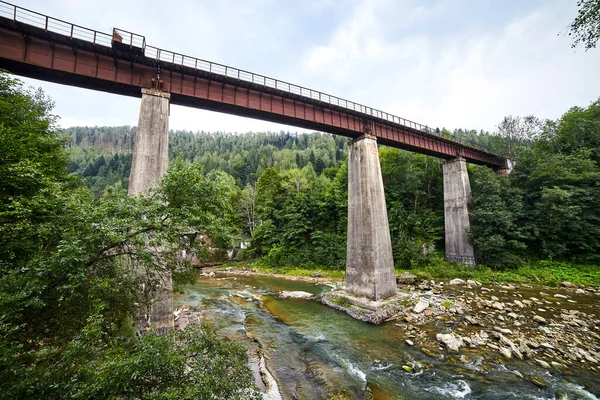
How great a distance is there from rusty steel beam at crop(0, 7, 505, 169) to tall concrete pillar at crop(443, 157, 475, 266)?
9080mm

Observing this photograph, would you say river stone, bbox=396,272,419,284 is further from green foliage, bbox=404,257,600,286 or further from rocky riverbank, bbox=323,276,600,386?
rocky riverbank, bbox=323,276,600,386

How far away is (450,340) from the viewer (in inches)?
400

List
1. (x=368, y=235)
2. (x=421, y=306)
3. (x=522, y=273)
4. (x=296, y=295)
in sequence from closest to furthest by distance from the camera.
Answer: (x=421, y=306) < (x=368, y=235) < (x=296, y=295) < (x=522, y=273)

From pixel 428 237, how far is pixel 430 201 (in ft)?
22.2

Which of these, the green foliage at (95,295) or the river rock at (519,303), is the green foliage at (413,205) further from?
the green foliage at (95,295)

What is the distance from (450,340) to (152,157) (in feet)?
51.7

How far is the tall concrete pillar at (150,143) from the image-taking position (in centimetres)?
1059

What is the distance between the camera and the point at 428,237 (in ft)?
88.7

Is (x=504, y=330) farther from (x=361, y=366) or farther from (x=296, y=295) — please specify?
(x=296, y=295)

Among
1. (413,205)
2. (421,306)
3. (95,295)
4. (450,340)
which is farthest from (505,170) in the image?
(95,295)

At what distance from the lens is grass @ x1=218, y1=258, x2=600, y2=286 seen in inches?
736

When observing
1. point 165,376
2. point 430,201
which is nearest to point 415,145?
point 430,201

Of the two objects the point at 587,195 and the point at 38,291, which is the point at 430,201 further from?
the point at 38,291

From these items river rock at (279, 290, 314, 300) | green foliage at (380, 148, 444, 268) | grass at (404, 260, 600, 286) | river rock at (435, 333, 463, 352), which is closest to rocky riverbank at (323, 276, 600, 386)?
river rock at (435, 333, 463, 352)
